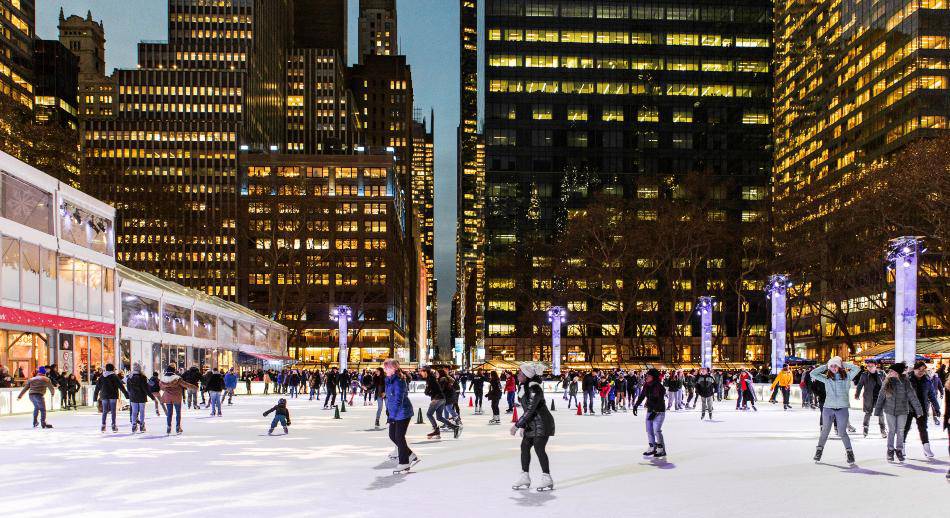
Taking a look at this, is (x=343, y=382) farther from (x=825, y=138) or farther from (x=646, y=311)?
(x=825, y=138)

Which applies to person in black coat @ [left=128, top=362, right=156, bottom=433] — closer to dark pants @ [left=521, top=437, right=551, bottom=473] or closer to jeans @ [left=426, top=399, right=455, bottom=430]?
jeans @ [left=426, top=399, right=455, bottom=430]

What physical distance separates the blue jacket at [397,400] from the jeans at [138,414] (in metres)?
9.58

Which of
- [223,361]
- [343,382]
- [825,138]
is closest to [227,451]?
[343,382]

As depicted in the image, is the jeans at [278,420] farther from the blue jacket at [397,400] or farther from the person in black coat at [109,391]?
the blue jacket at [397,400]

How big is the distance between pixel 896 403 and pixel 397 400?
7647 millimetres

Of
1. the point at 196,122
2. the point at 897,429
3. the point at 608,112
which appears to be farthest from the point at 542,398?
the point at 196,122

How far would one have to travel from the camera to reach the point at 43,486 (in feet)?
38.4

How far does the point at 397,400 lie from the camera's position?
13.4m

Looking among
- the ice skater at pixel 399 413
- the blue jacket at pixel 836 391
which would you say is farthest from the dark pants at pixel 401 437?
the blue jacket at pixel 836 391

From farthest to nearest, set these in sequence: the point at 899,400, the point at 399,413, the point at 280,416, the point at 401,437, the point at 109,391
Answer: the point at 280,416 < the point at 109,391 < the point at 899,400 < the point at 399,413 < the point at 401,437

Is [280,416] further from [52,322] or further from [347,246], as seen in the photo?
[347,246]

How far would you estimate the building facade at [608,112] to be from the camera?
12875 cm

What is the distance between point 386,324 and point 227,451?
125 m

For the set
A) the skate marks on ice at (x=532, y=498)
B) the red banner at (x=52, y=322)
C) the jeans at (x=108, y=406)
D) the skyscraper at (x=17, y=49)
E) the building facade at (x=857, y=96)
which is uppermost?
the skyscraper at (x=17, y=49)
